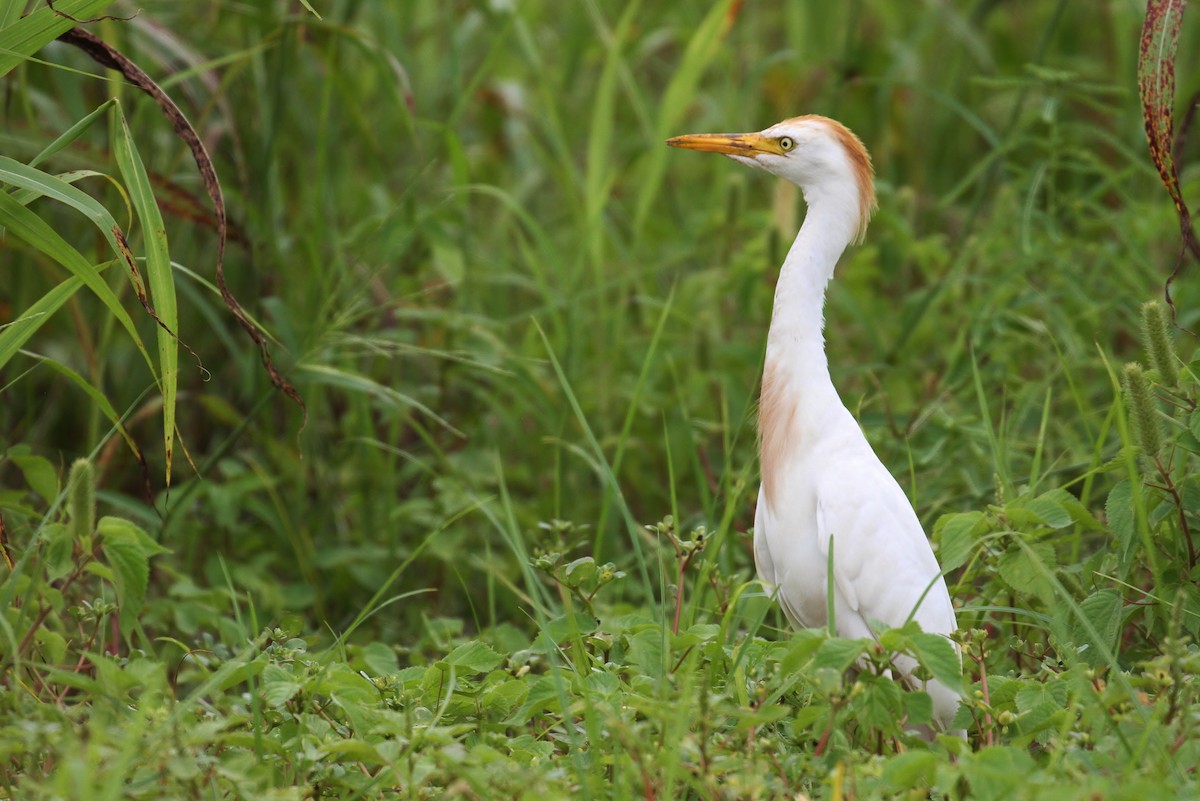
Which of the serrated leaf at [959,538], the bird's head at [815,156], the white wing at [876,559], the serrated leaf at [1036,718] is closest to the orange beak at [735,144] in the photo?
the bird's head at [815,156]

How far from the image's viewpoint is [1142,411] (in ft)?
7.29

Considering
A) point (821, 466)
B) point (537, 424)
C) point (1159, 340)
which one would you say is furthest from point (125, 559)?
point (537, 424)

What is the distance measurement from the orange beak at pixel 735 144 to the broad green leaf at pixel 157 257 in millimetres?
1173

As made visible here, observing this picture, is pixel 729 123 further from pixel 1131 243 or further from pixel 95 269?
pixel 95 269

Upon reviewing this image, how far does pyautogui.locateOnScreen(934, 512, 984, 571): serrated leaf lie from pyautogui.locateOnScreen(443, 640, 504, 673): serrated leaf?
2.65 feet

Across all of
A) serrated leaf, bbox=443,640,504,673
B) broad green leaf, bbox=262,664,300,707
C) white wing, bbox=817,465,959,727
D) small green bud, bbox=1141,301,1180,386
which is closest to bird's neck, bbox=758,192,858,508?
white wing, bbox=817,465,959,727

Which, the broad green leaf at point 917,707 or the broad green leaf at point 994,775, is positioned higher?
the broad green leaf at point 994,775

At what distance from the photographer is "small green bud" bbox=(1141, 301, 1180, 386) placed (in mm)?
2283

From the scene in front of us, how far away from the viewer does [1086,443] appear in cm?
358

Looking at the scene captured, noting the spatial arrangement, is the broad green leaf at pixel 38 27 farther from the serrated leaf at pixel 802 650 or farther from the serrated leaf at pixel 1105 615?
the serrated leaf at pixel 1105 615

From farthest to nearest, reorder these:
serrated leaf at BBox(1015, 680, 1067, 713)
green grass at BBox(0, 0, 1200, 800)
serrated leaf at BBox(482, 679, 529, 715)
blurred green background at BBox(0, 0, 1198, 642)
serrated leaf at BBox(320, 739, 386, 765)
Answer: blurred green background at BBox(0, 0, 1198, 642) < serrated leaf at BBox(482, 679, 529, 715) < serrated leaf at BBox(1015, 680, 1067, 713) < green grass at BBox(0, 0, 1200, 800) < serrated leaf at BBox(320, 739, 386, 765)

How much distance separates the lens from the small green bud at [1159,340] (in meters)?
2.28

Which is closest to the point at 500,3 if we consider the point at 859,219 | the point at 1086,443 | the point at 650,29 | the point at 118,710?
the point at 650,29

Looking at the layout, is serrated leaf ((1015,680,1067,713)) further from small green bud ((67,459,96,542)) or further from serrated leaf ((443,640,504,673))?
small green bud ((67,459,96,542))
